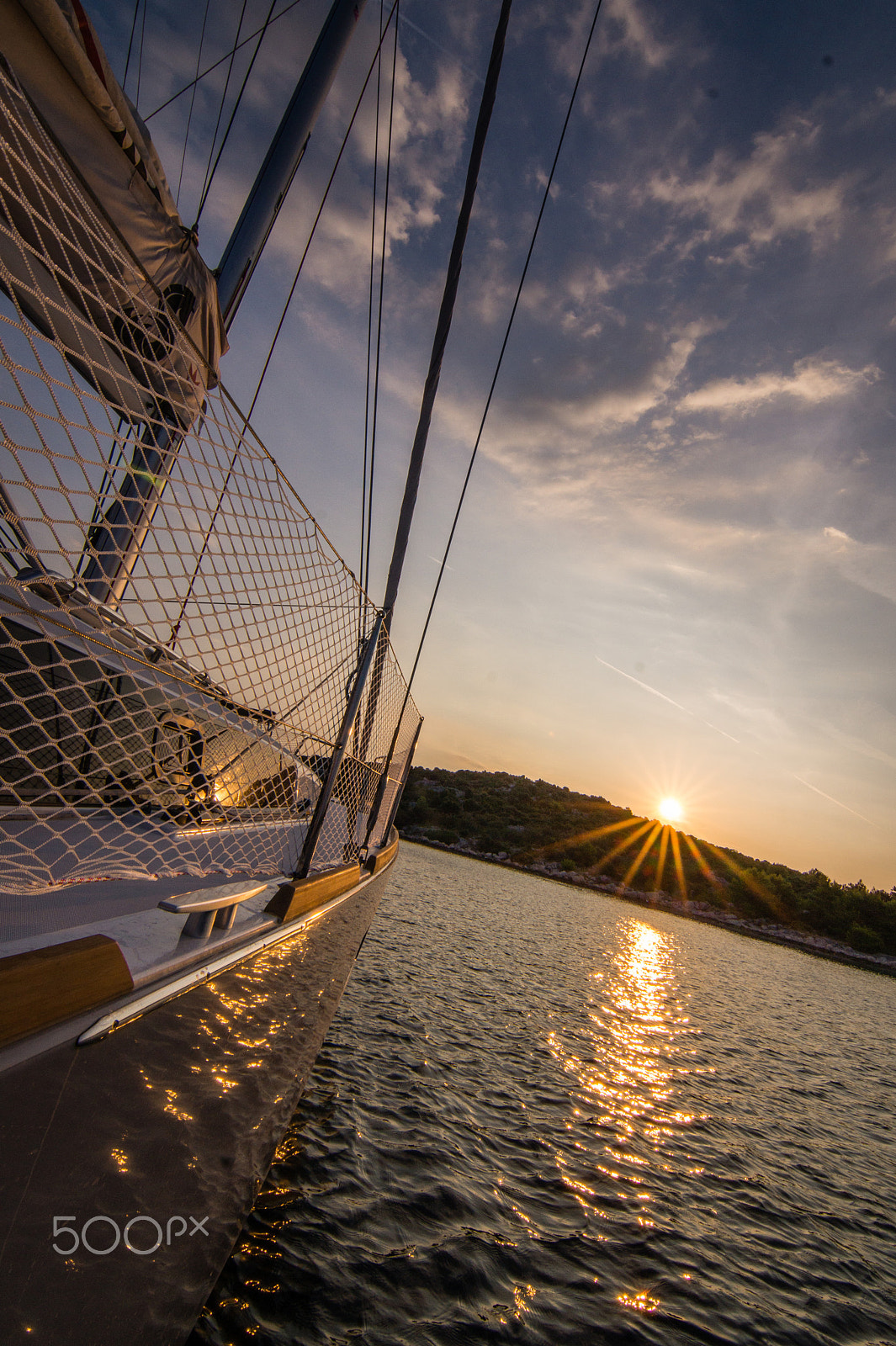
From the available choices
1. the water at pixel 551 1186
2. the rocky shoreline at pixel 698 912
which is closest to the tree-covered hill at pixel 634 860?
the rocky shoreline at pixel 698 912

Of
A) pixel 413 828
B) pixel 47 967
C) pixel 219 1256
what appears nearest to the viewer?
pixel 47 967

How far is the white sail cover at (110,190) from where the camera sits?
70.2 inches

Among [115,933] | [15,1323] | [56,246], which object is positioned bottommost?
[15,1323]

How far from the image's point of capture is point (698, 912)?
1793 inches

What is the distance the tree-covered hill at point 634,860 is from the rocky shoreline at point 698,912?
383 mm

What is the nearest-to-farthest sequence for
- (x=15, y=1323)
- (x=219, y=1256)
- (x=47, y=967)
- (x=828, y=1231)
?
1. (x=15, y=1323)
2. (x=47, y=967)
3. (x=219, y=1256)
4. (x=828, y=1231)

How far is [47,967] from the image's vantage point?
4.10 feet

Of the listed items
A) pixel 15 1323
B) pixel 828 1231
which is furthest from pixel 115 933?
pixel 828 1231

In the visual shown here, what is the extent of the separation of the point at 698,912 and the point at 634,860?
6908mm

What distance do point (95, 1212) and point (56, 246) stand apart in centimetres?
353

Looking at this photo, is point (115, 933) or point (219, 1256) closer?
point (219, 1256)

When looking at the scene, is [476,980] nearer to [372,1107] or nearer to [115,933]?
[372,1107]

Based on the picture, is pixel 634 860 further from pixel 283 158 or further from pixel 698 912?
pixel 283 158

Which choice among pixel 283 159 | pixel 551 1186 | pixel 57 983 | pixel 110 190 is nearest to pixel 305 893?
pixel 57 983
